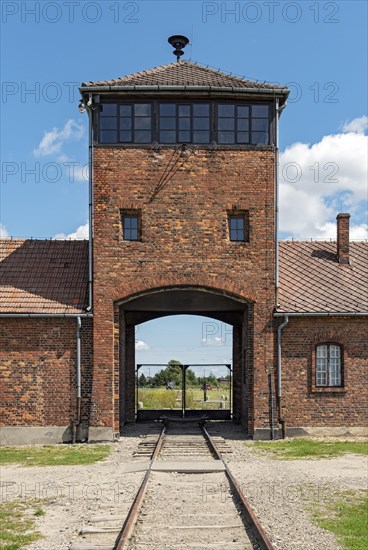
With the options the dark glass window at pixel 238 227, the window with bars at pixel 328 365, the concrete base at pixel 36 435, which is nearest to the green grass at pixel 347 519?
the window with bars at pixel 328 365

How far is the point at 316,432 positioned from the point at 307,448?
8.18 feet

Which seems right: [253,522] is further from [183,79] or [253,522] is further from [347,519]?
[183,79]

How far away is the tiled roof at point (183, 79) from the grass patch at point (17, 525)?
499 inches

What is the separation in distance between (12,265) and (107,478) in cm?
996

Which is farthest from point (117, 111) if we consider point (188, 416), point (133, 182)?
point (188, 416)

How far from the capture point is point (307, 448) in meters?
16.2

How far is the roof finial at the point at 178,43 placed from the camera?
21.0 m

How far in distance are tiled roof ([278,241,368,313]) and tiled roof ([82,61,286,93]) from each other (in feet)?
19.3

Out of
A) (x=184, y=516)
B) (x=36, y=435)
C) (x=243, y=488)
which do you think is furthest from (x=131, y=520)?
(x=36, y=435)

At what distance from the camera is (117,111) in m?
18.8

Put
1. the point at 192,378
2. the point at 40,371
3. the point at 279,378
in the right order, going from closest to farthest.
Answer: the point at 40,371, the point at 279,378, the point at 192,378

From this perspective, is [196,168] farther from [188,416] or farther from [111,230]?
[188,416]

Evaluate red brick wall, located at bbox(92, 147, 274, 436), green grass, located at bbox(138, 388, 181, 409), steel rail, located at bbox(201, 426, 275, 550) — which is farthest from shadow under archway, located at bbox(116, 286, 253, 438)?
green grass, located at bbox(138, 388, 181, 409)

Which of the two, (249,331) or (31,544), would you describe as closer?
(31,544)
